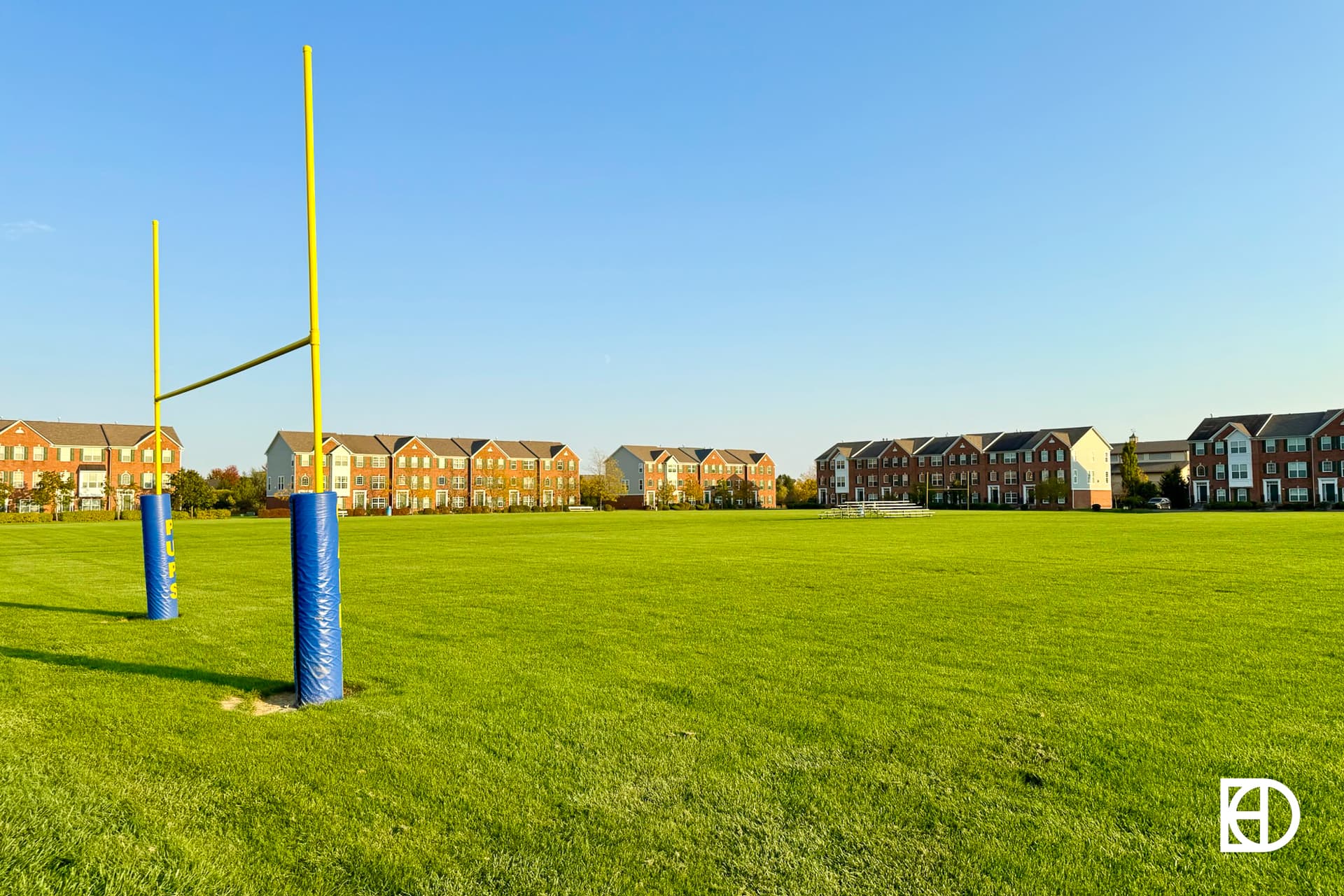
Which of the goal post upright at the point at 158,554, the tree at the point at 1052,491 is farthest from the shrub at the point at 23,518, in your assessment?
the tree at the point at 1052,491

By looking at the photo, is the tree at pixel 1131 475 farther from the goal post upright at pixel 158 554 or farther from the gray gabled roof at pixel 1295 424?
the goal post upright at pixel 158 554

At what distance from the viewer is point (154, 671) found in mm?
8203

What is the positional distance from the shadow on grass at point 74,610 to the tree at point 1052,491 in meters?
97.6

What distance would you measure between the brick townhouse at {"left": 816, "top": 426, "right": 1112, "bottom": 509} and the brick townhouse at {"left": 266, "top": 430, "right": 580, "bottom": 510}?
4263 centimetres

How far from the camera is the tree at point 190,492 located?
7425cm

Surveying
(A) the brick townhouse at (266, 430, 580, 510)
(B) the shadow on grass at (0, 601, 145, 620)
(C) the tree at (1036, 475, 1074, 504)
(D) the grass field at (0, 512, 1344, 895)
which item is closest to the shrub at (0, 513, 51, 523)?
(A) the brick townhouse at (266, 430, 580, 510)

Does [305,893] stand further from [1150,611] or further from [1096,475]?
[1096,475]

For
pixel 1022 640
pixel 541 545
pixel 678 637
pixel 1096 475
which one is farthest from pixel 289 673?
pixel 1096 475

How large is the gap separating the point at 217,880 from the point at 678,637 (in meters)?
6.22

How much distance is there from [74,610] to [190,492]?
7136cm

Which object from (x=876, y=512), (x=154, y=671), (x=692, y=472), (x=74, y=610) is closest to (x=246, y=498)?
(x=876, y=512)

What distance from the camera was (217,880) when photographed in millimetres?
3850

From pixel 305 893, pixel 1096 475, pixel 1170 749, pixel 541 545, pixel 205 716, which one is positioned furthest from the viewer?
pixel 1096 475

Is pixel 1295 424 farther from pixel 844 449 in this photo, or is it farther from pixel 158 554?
pixel 158 554
